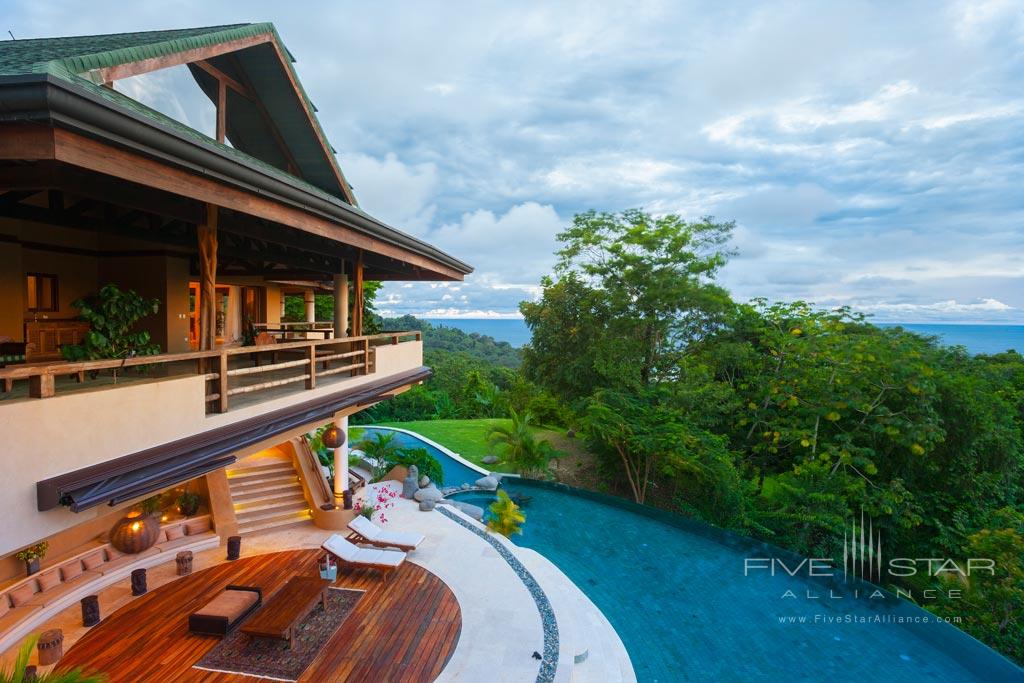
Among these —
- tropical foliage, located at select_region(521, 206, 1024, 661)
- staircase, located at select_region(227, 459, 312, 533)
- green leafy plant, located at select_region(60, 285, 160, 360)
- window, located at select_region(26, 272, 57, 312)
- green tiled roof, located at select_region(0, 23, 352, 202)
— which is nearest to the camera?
green tiled roof, located at select_region(0, 23, 352, 202)

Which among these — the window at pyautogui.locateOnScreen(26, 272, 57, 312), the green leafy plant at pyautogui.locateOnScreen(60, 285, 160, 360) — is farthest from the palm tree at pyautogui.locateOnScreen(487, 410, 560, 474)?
the green leafy plant at pyautogui.locateOnScreen(60, 285, 160, 360)

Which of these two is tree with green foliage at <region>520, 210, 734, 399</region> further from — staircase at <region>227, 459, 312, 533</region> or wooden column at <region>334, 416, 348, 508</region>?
staircase at <region>227, 459, 312, 533</region>

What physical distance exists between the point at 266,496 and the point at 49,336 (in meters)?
5.83

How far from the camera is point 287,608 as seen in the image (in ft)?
25.4

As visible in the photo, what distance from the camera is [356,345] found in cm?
1090

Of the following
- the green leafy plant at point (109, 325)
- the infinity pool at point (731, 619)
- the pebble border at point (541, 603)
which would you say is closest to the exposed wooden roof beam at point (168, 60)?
the green leafy plant at point (109, 325)

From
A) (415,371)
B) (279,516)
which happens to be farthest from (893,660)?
(279,516)

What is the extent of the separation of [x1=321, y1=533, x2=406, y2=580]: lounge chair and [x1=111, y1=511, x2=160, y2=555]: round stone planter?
354 cm

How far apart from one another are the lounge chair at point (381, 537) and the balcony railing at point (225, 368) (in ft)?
11.8

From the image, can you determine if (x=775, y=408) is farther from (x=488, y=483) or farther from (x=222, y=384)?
(x=222, y=384)

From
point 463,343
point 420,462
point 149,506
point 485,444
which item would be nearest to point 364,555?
point 149,506

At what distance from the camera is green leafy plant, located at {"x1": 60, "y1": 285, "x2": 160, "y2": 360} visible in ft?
17.0

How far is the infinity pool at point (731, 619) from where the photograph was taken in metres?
9.87

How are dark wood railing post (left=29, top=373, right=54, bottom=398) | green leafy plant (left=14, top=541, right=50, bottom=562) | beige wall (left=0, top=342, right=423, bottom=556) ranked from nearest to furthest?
1. beige wall (left=0, top=342, right=423, bottom=556)
2. dark wood railing post (left=29, top=373, right=54, bottom=398)
3. green leafy plant (left=14, top=541, right=50, bottom=562)
